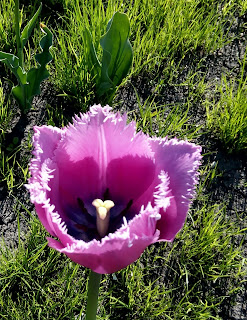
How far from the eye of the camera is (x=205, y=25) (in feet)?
7.29

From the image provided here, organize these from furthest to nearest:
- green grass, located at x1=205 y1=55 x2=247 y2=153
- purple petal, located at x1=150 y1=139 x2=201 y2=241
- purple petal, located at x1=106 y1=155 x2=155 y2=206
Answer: green grass, located at x1=205 y1=55 x2=247 y2=153 → purple petal, located at x1=106 y1=155 x2=155 y2=206 → purple petal, located at x1=150 y1=139 x2=201 y2=241

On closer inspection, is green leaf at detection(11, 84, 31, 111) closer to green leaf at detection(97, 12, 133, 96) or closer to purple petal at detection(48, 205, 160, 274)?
green leaf at detection(97, 12, 133, 96)

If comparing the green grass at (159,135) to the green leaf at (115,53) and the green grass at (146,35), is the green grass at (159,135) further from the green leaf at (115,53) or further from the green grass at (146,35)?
the green leaf at (115,53)

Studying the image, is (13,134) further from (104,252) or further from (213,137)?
(104,252)

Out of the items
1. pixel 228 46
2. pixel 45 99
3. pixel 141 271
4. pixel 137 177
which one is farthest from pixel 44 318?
pixel 228 46

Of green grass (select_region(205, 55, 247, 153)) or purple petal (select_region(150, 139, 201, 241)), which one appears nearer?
purple petal (select_region(150, 139, 201, 241))

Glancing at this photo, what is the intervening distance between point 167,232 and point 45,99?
118cm

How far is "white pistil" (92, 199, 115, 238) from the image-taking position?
3.47 ft

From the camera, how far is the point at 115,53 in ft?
5.82

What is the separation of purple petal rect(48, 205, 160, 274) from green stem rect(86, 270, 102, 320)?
0.41 ft

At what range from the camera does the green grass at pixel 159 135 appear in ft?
5.40

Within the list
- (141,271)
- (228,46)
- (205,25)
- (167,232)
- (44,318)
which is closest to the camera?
(167,232)

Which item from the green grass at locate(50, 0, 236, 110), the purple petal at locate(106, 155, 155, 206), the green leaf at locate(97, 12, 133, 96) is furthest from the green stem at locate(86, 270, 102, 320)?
the green grass at locate(50, 0, 236, 110)

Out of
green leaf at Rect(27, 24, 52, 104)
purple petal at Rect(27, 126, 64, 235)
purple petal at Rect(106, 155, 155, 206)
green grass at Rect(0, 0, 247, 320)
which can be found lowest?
green grass at Rect(0, 0, 247, 320)
